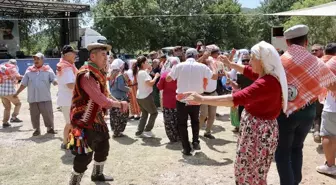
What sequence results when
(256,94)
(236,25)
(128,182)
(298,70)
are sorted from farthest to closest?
(236,25) → (128,182) → (298,70) → (256,94)

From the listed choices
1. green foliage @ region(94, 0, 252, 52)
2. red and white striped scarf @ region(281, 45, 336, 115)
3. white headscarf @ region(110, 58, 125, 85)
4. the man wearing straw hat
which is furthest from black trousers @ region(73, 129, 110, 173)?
green foliage @ region(94, 0, 252, 52)

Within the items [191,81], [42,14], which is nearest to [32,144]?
[191,81]

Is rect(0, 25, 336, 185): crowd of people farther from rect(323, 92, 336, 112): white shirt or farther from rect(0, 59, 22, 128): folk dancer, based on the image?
rect(0, 59, 22, 128): folk dancer

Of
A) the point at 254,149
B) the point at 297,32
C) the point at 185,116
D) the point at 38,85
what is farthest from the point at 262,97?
the point at 38,85

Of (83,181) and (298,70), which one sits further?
(83,181)

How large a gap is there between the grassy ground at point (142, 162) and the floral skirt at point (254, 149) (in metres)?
1.64

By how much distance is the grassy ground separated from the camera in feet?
16.0

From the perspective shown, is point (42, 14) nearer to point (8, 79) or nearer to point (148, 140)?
point (8, 79)

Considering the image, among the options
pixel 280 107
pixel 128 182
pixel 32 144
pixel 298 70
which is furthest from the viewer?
pixel 32 144

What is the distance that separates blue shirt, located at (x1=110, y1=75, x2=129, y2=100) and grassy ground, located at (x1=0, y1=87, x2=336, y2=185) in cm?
85

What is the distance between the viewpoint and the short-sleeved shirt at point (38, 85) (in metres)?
7.14

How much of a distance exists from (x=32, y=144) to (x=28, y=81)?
128 cm

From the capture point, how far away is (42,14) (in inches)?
1150

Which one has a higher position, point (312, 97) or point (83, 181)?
point (312, 97)
